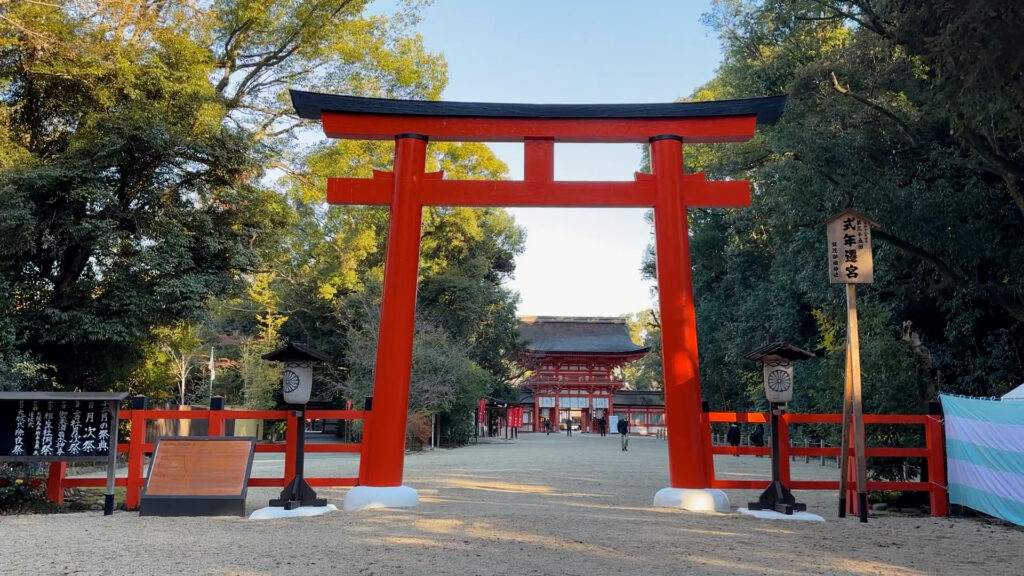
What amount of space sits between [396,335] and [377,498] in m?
1.66

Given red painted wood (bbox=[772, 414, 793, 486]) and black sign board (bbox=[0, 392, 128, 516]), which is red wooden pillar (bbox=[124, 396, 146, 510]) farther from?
red painted wood (bbox=[772, 414, 793, 486])

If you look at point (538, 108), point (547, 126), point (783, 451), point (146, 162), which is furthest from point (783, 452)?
point (146, 162)

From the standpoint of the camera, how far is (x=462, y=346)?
75.5 feet

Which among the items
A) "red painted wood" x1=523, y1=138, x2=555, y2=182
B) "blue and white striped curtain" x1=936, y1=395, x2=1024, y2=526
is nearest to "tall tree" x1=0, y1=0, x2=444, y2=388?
"red painted wood" x1=523, y1=138, x2=555, y2=182

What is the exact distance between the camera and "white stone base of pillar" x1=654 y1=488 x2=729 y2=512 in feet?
23.0

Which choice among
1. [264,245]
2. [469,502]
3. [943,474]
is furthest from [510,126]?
[264,245]

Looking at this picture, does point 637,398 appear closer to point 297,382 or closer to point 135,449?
point 297,382

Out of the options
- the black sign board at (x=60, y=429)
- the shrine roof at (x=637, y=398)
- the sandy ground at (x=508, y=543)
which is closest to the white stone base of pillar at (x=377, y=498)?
the sandy ground at (x=508, y=543)

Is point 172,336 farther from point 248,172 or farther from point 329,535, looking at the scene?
point 329,535

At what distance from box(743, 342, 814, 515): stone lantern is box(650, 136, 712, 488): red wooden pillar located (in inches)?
24.3

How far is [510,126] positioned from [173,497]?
5193 millimetres

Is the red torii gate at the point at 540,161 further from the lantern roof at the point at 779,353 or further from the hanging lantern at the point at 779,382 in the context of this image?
the hanging lantern at the point at 779,382

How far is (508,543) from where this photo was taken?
16.7ft

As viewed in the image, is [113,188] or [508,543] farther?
[113,188]
